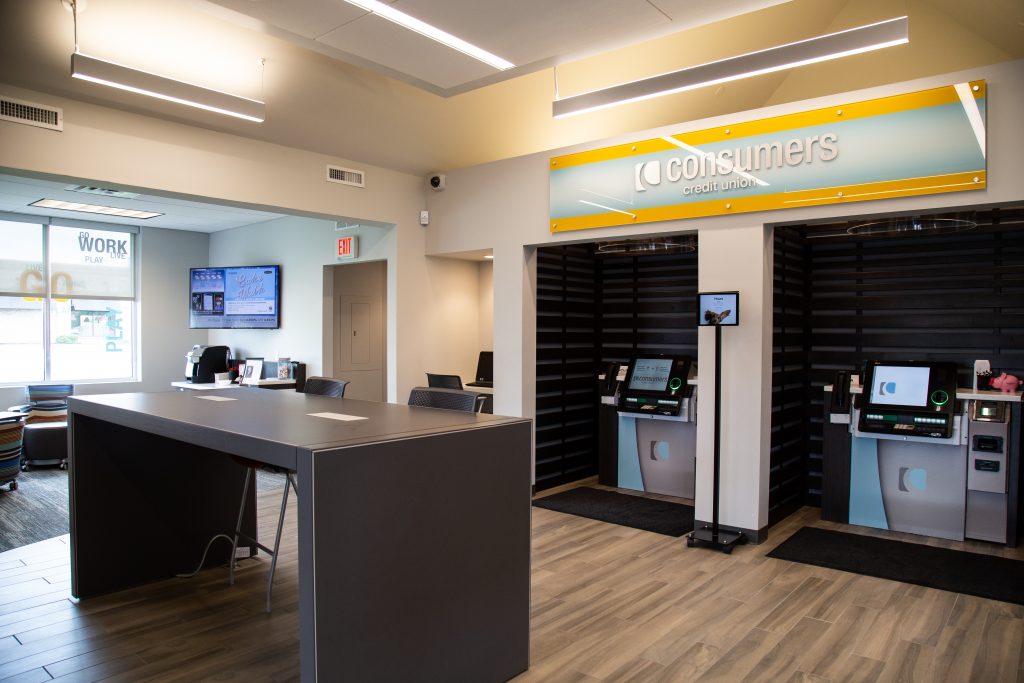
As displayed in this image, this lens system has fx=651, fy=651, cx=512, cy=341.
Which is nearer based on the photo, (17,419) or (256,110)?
(256,110)

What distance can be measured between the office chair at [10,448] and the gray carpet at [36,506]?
0.20 meters

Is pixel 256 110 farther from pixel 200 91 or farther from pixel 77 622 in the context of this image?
pixel 77 622

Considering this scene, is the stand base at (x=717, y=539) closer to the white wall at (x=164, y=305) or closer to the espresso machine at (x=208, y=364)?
the espresso machine at (x=208, y=364)

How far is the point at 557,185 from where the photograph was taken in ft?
18.1

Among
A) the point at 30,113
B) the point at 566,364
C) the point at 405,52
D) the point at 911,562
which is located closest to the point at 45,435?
the point at 30,113

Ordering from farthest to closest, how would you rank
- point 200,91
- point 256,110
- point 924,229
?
point 924,229
point 256,110
point 200,91

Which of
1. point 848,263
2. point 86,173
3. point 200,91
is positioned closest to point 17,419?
point 86,173

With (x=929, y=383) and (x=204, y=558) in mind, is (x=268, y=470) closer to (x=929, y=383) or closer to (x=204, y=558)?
(x=204, y=558)

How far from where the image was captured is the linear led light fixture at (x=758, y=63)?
3432 millimetres

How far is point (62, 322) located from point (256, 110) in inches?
268

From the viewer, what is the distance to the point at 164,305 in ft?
32.6

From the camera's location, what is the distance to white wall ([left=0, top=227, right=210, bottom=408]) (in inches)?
383

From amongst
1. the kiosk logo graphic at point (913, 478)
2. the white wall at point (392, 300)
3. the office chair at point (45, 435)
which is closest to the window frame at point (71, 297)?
the office chair at point (45, 435)

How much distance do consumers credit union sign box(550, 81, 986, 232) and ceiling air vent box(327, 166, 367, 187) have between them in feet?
6.06
